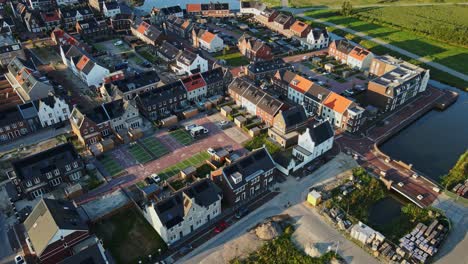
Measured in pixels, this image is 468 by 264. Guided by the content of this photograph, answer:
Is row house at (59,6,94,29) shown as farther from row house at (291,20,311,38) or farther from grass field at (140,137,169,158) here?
grass field at (140,137,169,158)

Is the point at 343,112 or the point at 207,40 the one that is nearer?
the point at 343,112

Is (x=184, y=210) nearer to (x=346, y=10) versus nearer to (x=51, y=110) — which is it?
(x=51, y=110)

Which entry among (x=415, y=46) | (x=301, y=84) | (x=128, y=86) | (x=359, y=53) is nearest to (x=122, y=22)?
(x=128, y=86)

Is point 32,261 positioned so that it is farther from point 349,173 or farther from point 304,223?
point 349,173

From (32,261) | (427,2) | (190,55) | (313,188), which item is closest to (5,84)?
(190,55)

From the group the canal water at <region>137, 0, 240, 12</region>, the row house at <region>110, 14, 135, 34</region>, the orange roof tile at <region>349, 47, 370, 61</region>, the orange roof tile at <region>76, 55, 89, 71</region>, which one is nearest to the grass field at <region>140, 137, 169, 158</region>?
the orange roof tile at <region>76, 55, 89, 71</region>

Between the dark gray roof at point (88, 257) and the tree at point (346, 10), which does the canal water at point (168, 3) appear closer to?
the tree at point (346, 10)
